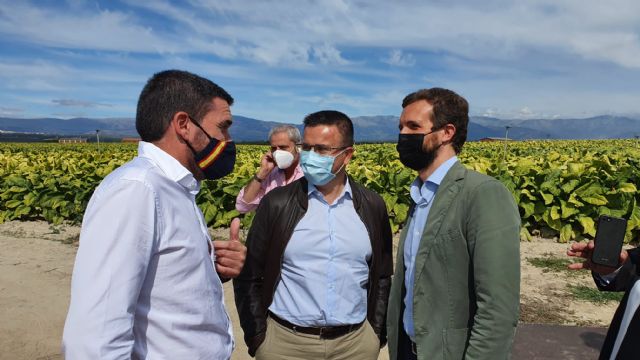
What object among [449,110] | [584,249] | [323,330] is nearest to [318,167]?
[449,110]

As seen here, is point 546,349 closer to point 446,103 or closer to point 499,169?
point 446,103

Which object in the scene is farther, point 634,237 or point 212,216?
point 212,216

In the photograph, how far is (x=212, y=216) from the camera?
32.6 ft

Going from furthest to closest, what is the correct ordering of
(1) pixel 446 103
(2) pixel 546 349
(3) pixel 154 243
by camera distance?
1. (2) pixel 546 349
2. (1) pixel 446 103
3. (3) pixel 154 243

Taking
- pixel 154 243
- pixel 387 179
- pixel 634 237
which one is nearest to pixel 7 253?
pixel 387 179

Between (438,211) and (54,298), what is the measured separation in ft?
20.4

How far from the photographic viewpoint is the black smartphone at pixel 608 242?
87.4 inches

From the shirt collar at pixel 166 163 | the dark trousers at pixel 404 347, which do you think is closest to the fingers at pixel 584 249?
the dark trousers at pixel 404 347

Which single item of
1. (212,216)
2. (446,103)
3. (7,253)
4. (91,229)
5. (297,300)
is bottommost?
(7,253)

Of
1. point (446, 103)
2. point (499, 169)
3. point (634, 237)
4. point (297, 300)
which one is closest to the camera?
point (446, 103)

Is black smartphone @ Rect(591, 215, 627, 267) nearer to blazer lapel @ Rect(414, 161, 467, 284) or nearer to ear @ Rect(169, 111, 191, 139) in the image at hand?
blazer lapel @ Rect(414, 161, 467, 284)

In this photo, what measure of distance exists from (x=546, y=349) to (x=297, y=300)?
72.2 inches

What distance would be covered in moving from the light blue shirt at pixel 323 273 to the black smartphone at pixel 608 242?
1362mm

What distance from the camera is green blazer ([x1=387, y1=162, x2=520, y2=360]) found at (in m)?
2.11
